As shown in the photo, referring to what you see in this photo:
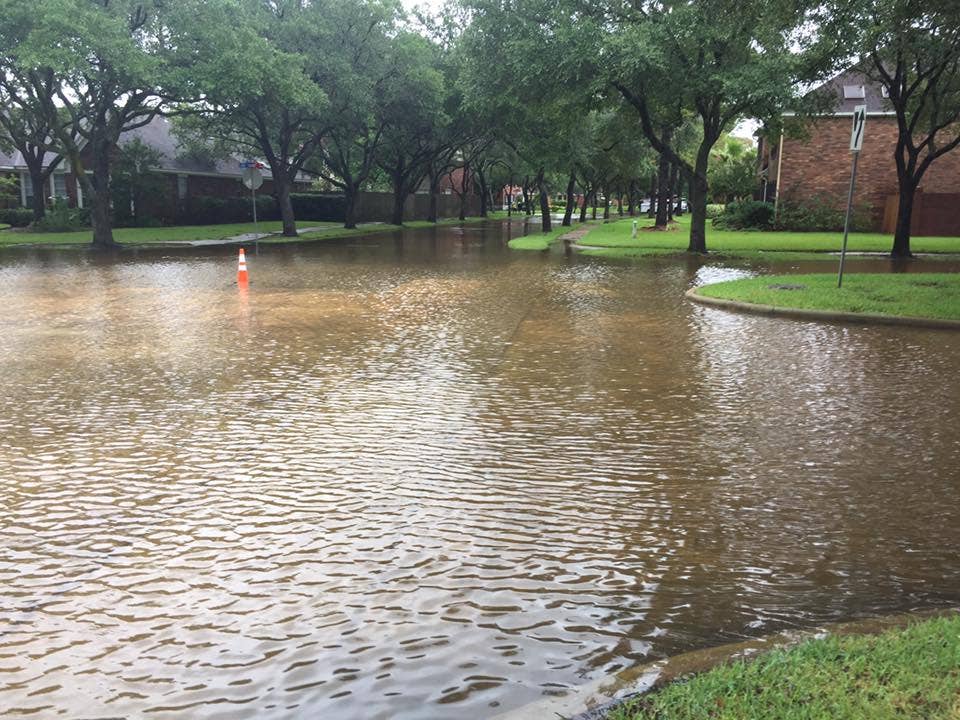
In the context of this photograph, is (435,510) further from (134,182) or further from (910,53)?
(134,182)

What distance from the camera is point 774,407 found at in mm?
7254

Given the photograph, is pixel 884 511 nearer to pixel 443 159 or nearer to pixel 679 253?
pixel 679 253

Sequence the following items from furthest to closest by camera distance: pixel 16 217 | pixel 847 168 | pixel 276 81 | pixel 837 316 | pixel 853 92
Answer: pixel 16 217
pixel 853 92
pixel 847 168
pixel 276 81
pixel 837 316

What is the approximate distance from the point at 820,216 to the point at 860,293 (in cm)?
2468

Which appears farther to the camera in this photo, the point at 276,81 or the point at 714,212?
the point at 714,212

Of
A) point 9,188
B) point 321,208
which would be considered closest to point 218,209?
point 321,208

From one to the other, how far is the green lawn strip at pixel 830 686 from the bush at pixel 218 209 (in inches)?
1854

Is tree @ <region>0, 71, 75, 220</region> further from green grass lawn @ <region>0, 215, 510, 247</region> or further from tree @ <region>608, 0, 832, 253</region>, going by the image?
tree @ <region>608, 0, 832, 253</region>

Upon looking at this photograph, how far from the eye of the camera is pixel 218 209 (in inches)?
1874

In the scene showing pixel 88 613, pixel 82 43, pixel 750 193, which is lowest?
pixel 88 613

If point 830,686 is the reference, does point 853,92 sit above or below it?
above

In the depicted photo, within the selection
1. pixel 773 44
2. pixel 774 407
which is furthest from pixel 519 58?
pixel 774 407

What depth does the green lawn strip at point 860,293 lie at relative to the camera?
1223 cm

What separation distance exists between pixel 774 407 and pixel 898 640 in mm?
4254
